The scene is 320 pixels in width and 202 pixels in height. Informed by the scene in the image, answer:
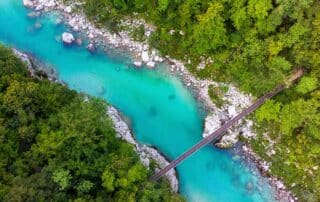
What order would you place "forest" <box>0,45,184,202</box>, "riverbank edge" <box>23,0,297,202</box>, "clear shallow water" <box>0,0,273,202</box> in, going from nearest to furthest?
"forest" <box>0,45,184,202</box> → "clear shallow water" <box>0,0,273,202</box> → "riverbank edge" <box>23,0,297,202</box>

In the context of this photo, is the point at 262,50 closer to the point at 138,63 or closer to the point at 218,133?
the point at 218,133

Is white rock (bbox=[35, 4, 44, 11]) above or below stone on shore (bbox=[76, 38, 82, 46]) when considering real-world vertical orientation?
above

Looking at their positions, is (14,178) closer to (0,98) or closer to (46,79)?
(0,98)

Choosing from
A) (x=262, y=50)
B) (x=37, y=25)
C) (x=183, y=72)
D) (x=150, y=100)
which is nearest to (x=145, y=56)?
(x=183, y=72)

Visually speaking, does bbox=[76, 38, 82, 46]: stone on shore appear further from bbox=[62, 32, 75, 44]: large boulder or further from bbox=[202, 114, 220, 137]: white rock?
bbox=[202, 114, 220, 137]: white rock

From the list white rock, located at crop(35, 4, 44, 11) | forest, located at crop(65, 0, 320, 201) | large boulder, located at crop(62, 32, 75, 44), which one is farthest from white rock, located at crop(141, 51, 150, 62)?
white rock, located at crop(35, 4, 44, 11)

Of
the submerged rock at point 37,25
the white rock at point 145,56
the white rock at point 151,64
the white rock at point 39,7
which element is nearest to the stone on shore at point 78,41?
the submerged rock at point 37,25

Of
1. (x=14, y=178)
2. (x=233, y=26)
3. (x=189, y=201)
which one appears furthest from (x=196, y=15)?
(x=14, y=178)
